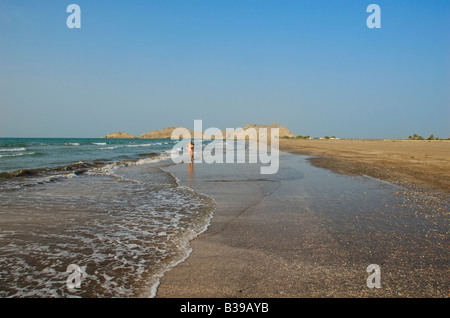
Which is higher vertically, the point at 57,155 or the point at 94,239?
the point at 57,155

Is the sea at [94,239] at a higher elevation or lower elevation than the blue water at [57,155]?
lower

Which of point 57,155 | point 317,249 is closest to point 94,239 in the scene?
point 317,249

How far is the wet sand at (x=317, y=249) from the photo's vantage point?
10.7 ft

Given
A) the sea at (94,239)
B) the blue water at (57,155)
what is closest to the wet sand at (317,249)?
the sea at (94,239)

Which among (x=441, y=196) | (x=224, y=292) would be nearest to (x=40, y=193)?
(x=224, y=292)

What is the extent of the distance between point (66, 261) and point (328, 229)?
15.4 ft

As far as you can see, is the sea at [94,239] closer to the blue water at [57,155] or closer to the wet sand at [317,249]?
the wet sand at [317,249]

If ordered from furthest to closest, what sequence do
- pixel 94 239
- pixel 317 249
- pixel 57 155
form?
pixel 57 155 → pixel 94 239 → pixel 317 249

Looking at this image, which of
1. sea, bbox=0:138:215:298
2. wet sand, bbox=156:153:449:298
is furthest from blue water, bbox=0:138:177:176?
wet sand, bbox=156:153:449:298

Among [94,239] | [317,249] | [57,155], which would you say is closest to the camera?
[317,249]

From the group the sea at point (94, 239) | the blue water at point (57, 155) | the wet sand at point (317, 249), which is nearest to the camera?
the wet sand at point (317, 249)

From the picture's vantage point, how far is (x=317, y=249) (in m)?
4.46

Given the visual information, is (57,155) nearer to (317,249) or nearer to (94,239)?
(94,239)
